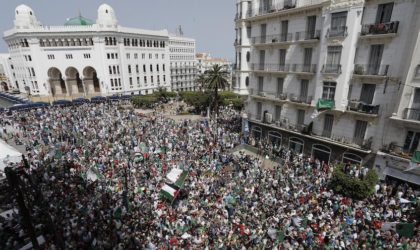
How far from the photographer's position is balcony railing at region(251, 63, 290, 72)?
1031 inches

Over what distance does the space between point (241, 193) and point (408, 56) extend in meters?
16.8

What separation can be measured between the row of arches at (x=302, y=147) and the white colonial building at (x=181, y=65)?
72.7 meters

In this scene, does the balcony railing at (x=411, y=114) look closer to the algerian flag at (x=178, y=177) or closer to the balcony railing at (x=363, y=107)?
the balcony railing at (x=363, y=107)

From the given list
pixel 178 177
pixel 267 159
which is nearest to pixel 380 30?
pixel 267 159

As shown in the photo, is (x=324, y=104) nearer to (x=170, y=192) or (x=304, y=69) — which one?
(x=304, y=69)

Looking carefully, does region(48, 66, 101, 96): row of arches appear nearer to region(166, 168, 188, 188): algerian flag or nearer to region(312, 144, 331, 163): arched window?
region(166, 168, 188, 188): algerian flag

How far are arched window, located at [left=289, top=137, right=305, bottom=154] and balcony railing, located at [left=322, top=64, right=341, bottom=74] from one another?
26.7 feet

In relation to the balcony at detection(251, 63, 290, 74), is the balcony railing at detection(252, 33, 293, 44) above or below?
above

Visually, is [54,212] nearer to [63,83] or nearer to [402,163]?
[402,163]

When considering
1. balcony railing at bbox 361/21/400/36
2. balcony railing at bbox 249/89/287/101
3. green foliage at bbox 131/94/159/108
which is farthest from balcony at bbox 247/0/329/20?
green foliage at bbox 131/94/159/108

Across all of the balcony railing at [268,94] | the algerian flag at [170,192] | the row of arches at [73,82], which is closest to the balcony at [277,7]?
the balcony railing at [268,94]

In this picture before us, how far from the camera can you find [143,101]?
54781 millimetres

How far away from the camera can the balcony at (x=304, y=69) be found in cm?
2347

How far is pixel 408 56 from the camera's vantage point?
17594 millimetres
